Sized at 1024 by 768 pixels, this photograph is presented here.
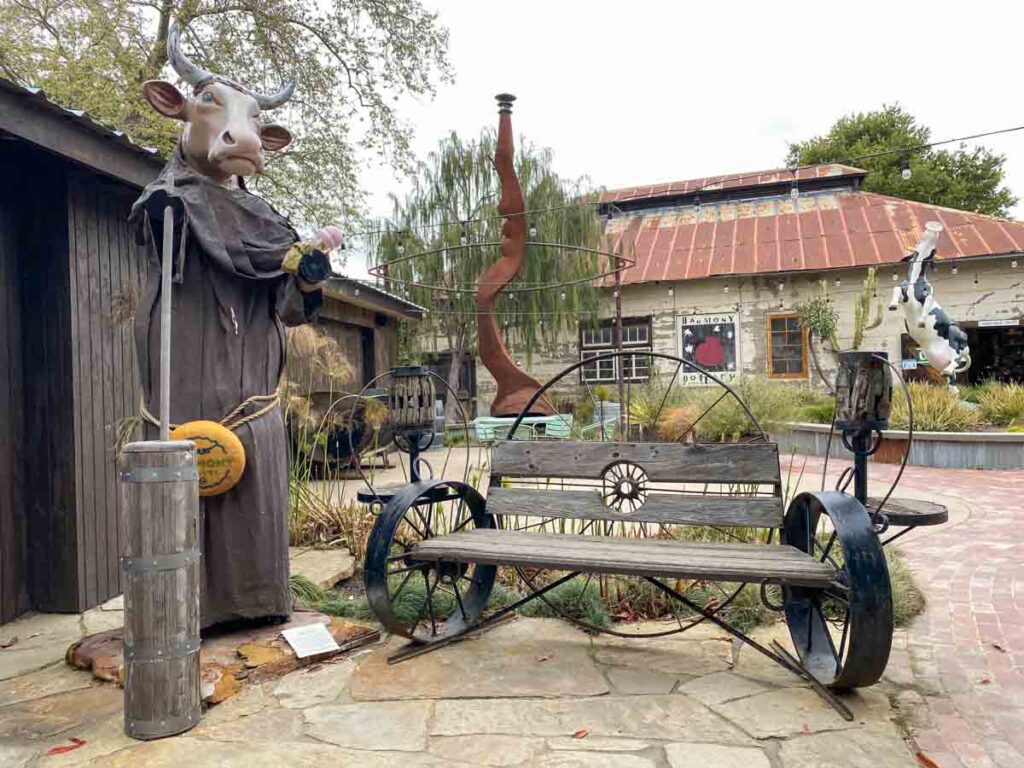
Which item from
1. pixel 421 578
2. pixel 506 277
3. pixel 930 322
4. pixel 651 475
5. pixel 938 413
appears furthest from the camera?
pixel 930 322

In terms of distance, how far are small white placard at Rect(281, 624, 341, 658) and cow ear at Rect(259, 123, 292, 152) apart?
1.96m

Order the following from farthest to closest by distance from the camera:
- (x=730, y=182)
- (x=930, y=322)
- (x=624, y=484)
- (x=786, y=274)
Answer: (x=730, y=182) < (x=786, y=274) < (x=930, y=322) < (x=624, y=484)

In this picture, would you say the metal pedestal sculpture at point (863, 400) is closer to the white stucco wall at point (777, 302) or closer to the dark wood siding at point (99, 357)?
the dark wood siding at point (99, 357)

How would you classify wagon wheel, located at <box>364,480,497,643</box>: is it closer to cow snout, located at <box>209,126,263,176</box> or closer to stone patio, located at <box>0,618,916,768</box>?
stone patio, located at <box>0,618,916,768</box>

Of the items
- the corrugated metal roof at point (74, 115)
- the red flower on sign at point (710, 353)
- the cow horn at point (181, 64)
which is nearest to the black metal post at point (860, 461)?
the cow horn at point (181, 64)

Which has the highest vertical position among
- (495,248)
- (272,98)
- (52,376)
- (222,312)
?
(495,248)

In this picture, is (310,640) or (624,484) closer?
(310,640)

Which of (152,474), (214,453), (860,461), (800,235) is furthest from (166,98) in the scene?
(800,235)

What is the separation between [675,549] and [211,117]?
2.36 m

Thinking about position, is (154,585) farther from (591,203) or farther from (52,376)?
(591,203)

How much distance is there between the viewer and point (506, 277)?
360 inches

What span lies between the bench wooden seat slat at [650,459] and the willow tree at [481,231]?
10679 millimetres

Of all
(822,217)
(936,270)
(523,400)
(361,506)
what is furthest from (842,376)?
(822,217)

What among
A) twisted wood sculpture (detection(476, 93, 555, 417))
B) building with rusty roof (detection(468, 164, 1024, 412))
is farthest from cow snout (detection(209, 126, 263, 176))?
building with rusty roof (detection(468, 164, 1024, 412))
